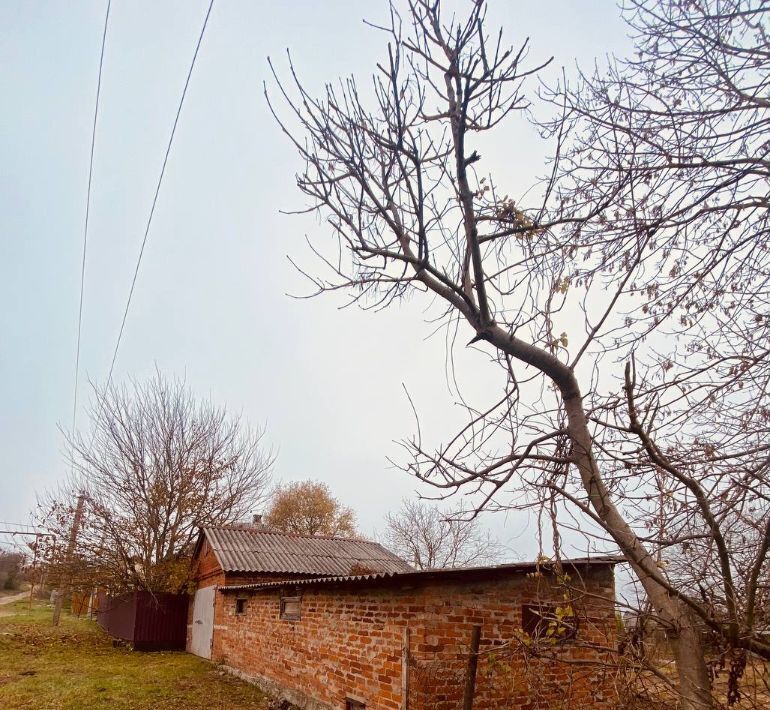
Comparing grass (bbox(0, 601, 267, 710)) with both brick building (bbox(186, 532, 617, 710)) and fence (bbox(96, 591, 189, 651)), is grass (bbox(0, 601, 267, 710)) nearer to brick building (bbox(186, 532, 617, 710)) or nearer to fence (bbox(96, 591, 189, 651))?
fence (bbox(96, 591, 189, 651))

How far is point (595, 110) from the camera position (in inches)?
164

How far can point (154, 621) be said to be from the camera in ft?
58.6

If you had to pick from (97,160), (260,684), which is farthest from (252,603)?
(97,160)

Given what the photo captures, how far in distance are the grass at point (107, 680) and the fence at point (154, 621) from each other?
579 millimetres

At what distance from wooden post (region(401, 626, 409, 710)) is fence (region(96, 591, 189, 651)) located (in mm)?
14494

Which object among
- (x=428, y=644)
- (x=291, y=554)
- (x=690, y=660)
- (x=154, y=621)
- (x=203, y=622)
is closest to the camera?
(x=690, y=660)

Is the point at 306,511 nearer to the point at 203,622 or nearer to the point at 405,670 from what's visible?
the point at 203,622

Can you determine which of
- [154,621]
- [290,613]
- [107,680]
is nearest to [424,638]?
[290,613]

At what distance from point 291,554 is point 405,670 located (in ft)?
39.0

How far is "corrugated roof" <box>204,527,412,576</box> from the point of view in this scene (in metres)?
16.1

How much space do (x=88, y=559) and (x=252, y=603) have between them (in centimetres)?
974

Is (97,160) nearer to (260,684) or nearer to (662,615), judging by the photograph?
(662,615)

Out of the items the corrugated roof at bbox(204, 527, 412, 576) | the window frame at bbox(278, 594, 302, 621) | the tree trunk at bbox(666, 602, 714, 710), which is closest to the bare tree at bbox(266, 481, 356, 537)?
the corrugated roof at bbox(204, 527, 412, 576)

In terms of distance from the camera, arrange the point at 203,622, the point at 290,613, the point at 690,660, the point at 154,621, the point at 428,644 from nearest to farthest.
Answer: the point at 690,660
the point at 428,644
the point at 290,613
the point at 203,622
the point at 154,621
